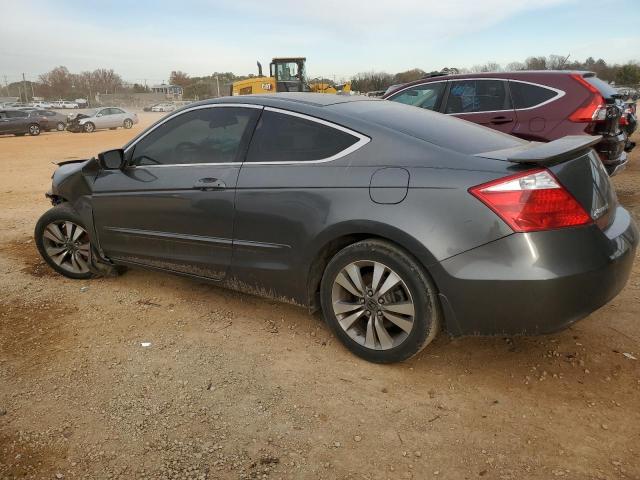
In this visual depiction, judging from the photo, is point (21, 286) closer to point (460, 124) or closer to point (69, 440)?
point (69, 440)

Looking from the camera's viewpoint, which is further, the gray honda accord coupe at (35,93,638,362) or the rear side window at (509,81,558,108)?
the rear side window at (509,81,558,108)

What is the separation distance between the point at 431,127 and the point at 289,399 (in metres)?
1.80

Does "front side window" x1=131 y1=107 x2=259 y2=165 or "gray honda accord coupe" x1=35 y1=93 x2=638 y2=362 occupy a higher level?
"front side window" x1=131 y1=107 x2=259 y2=165

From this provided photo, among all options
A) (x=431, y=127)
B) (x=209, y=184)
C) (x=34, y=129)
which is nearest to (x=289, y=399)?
(x=209, y=184)

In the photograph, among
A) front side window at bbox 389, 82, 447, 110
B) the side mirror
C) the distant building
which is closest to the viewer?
the side mirror

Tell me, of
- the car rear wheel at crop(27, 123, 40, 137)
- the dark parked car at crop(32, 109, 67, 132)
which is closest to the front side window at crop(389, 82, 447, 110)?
the car rear wheel at crop(27, 123, 40, 137)

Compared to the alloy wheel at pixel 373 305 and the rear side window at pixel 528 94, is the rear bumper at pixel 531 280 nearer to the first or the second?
the alloy wheel at pixel 373 305

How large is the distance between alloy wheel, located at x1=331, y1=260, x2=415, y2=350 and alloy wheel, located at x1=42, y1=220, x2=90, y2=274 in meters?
2.57

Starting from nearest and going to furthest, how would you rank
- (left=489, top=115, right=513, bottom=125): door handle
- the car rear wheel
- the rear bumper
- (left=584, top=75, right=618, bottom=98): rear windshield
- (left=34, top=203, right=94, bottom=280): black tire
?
the rear bumper
(left=34, top=203, right=94, bottom=280): black tire
(left=584, top=75, right=618, bottom=98): rear windshield
(left=489, top=115, right=513, bottom=125): door handle
the car rear wheel

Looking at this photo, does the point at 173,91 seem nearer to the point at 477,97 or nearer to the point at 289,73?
the point at 289,73

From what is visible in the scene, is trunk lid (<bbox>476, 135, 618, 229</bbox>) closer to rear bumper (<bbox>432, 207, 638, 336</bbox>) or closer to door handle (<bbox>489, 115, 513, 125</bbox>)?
rear bumper (<bbox>432, 207, 638, 336</bbox>)

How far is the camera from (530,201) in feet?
8.31

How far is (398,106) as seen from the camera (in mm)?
3645

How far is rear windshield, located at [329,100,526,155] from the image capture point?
2.95 meters
